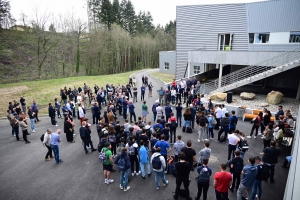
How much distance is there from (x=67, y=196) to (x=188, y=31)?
23130 mm

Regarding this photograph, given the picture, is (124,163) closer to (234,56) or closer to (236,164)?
(236,164)

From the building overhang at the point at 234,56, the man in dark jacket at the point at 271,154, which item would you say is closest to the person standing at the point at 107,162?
the man in dark jacket at the point at 271,154

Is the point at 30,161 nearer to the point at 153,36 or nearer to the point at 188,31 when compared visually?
the point at 188,31

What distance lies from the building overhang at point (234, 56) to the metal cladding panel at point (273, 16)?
6.04m

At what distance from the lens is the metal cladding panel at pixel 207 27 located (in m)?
21.4

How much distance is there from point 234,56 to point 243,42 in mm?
5839

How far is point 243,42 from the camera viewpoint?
2148 centimetres

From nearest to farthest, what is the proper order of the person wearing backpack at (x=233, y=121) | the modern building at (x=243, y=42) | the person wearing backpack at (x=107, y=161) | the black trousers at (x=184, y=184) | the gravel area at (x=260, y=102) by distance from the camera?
A: 1. the black trousers at (x=184, y=184)
2. the person wearing backpack at (x=107, y=161)
3. the person wearing backpack at (x=233, y=121)
4. the gravel area at (x=260, y=102)
5. the modern building at (x=243, y=42)

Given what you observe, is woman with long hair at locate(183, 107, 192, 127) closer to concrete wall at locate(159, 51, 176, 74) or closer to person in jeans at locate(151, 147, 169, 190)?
person in jeans at locate(151, 147, 169, 190)

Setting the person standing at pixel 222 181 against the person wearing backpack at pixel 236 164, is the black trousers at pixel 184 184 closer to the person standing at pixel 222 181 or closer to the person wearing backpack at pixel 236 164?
the person standing at pixel 222 181

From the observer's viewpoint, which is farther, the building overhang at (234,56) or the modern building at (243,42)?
the modern building at (243,42)

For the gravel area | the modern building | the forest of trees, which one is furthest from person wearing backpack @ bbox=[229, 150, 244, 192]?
the forest of trees

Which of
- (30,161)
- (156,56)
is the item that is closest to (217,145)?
(30,161)

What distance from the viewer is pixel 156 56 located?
216 ft
